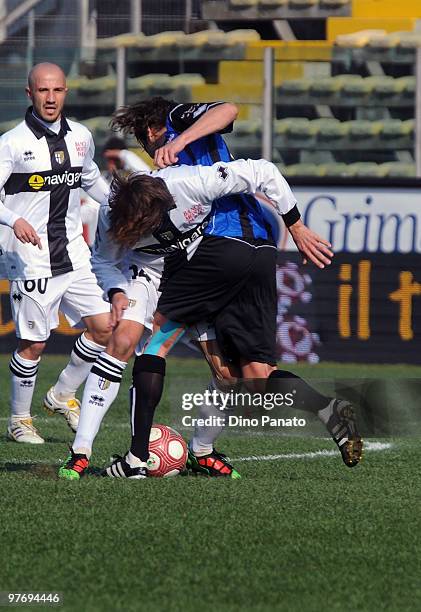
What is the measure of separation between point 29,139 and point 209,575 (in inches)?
169

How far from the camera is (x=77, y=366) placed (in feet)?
28.1

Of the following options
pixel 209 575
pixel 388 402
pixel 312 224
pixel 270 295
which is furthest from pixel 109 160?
pixel 209 575

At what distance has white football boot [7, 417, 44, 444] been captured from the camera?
26.4ft

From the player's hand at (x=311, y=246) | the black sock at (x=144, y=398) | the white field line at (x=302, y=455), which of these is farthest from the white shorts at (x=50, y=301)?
the player's hand at (x=311, y=246)

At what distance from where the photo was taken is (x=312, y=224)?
44.4 ft

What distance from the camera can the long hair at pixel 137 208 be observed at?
596 cm

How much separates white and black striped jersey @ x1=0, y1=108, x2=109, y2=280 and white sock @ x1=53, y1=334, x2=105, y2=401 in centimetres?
50

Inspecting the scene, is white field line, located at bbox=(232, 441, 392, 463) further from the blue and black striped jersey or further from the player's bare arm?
the player's bare arm

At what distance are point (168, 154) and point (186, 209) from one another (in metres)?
0.27

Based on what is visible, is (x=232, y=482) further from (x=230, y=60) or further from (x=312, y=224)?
(x=230, y=60)

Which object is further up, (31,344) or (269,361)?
(269,361)

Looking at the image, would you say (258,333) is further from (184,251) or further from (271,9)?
(271,9)

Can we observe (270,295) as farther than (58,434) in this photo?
No

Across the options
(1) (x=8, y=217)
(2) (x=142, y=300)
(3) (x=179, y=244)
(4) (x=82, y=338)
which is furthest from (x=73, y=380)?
(3) (x=179, y=244)
